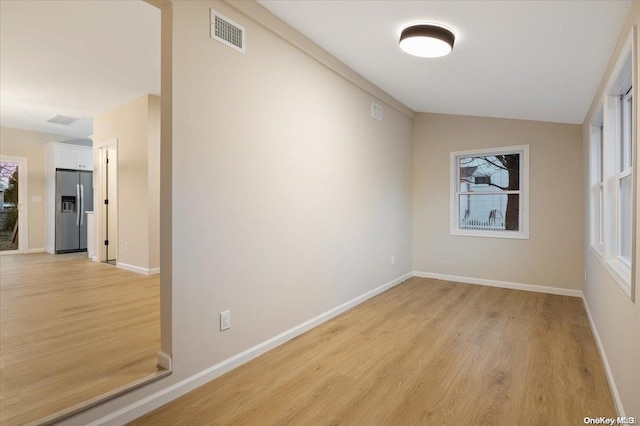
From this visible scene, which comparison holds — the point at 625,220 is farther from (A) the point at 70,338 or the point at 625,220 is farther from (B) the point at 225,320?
(A) the point at 70,338

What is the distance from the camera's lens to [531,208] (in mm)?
4789

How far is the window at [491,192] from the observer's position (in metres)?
4.89

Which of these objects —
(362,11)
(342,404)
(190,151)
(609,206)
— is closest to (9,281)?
(190,151)

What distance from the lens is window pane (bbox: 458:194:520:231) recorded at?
16.4 feet

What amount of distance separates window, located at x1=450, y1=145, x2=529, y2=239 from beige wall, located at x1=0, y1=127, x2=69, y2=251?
8.60m

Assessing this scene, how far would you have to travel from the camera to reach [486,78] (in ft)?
11.3

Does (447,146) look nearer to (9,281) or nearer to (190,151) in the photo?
(190,151)

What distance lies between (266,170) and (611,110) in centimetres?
261

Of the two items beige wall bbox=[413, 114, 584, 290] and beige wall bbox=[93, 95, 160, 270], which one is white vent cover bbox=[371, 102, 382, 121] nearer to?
beige wall bbox=[413, 114, 584, 290]

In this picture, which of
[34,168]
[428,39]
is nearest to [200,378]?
[428,39]

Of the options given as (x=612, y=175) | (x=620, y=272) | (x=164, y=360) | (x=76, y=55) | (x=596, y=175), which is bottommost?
(x=164, y=360)

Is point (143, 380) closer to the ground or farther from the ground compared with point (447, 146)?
closer to the ground

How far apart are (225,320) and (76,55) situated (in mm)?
3483

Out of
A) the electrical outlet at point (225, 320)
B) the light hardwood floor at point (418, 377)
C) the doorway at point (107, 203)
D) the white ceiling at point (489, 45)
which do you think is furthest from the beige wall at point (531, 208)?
the doorway at point (107, 203)
